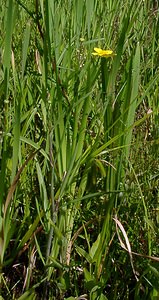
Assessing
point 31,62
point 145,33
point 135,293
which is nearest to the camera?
point 135,293

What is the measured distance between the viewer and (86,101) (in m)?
1.25

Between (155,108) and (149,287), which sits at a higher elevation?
(155,108)

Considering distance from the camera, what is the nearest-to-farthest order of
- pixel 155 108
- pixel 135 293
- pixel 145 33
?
1. pixel 135 293
2. pixel 155 108
3. pixel 145 33

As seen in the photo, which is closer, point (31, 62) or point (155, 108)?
point (155, 108)

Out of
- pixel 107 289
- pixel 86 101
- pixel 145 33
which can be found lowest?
pixel 107 289

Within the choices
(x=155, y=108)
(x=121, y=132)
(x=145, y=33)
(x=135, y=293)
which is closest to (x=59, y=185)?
(x=121, y=132)

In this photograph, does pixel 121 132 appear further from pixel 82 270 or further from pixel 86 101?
pixel 82 270

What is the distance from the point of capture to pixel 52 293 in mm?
1188

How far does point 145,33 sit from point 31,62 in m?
0.44

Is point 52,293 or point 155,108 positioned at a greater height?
point 155,108

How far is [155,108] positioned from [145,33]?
484 mm

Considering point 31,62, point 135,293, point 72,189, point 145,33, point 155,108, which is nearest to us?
point 135,293

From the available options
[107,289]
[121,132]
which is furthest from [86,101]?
[107,289]

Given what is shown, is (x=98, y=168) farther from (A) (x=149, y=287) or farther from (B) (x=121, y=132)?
(A) (x=149, y=287)
